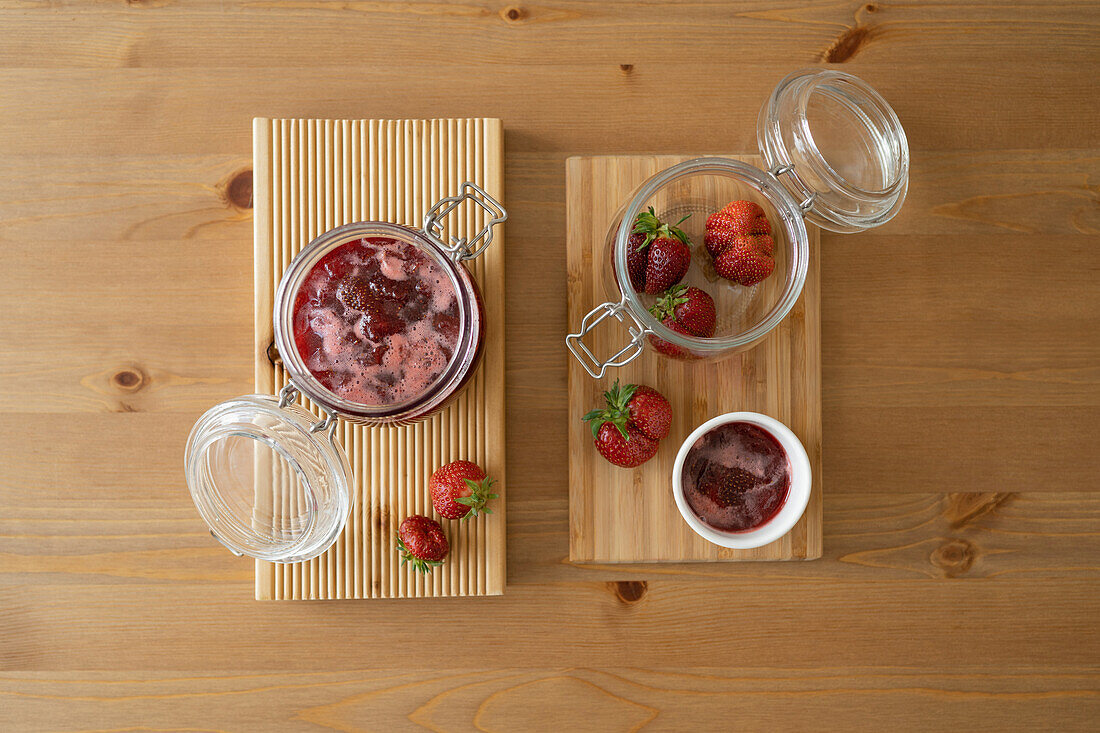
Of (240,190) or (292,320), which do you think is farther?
(240,190)

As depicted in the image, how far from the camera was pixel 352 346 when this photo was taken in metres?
0.65

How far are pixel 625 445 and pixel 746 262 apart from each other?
22cm

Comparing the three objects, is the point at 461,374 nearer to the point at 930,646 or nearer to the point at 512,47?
the point at 512,47

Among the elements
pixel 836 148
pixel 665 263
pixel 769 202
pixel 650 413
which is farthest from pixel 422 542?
pixel 836 148

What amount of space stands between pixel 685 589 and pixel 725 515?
0.11 m

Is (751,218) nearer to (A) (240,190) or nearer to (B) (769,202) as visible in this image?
(B) (769,202)

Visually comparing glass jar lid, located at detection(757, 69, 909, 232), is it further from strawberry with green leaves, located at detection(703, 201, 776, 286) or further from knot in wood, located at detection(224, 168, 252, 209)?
knot in wood, located at detection(224, 168, 252, 209)

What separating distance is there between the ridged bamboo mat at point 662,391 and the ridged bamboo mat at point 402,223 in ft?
0.28

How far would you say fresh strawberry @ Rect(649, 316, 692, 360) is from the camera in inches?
28.7

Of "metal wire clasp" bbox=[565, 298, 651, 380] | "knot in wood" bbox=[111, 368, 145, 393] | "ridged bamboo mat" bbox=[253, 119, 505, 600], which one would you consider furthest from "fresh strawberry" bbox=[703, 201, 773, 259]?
"knot in wood" bbox=[111, 368, 145, 393]

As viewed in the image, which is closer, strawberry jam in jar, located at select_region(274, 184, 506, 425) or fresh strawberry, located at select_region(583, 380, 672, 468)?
strawberry jam in jar, located at select_region(274, 184, 506, 425)

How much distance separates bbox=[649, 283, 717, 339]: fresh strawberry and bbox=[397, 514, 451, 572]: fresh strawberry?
1.06 feet

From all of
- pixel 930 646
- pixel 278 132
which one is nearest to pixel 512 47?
pixel 278 132

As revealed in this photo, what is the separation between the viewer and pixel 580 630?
32.5 inches
